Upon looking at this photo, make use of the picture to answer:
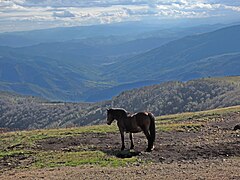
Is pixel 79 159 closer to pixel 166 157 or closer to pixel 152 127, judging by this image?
pixel 152 127

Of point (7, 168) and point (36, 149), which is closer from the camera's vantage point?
point (7, 168)

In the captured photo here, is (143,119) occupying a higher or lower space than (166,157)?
higher

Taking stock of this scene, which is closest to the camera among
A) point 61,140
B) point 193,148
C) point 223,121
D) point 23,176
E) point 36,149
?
point 23,176

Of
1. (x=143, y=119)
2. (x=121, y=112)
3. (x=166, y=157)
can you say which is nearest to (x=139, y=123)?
(x=143, y=119)

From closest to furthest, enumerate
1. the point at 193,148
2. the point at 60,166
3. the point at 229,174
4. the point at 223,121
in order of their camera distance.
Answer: the point at 229,174
the point at 60,166
the point at 193,148
the point at 223,121

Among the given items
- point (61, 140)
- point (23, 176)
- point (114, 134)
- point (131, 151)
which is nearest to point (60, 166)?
point (23, 176)

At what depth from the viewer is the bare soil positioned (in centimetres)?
1773

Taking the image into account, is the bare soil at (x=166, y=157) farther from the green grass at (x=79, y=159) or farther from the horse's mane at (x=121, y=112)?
the horse's mane at (x=121, y=112)

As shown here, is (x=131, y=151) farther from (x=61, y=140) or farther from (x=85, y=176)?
(x=61, y=140)

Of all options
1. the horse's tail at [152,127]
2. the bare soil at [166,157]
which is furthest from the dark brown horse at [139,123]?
the bare soil at [166,157]

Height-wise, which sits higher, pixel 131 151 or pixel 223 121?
pixel 131 151

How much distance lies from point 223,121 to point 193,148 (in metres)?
15.8

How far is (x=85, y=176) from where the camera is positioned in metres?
18.0

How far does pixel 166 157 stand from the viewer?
20844 millimetres
